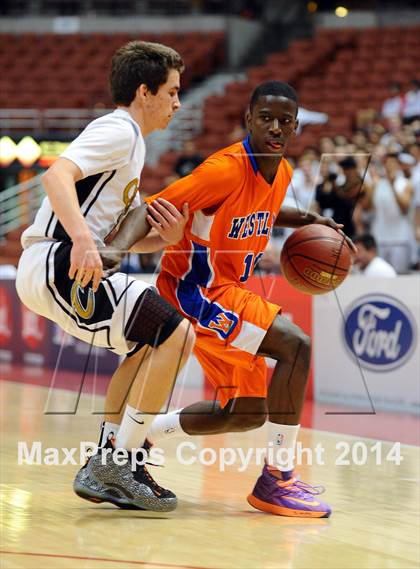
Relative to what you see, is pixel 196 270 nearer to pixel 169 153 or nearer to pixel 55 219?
pixel 55 219

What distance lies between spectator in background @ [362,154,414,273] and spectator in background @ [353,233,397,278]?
966 mm

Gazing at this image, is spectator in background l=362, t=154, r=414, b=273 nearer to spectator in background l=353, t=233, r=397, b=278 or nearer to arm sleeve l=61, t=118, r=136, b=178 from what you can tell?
spectator in background l=353, t=233, r=397, b=278

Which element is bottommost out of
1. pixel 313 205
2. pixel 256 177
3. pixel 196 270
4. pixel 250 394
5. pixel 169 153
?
pixel 250 394

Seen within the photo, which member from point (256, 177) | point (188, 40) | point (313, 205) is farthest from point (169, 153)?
point (256, 177)

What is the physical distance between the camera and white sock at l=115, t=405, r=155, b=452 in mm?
4293

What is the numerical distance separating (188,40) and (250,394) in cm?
1780

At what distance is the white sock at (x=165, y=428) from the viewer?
4.90 m

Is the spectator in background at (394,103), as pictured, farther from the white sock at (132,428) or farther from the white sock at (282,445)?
the white sock at (132,428)

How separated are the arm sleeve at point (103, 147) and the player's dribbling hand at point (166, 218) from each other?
227 millimetres

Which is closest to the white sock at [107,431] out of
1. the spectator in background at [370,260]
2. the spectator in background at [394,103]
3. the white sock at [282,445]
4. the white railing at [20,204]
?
the white sock at [282,445]

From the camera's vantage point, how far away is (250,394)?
463cm

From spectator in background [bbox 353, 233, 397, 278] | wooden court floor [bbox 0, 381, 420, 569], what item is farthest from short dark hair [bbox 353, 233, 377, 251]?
wooden court floor [bbox 0, 381, 420, 569]

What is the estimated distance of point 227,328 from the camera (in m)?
4.49

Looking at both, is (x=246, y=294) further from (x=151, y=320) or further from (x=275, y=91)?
(x=275, y=91)
